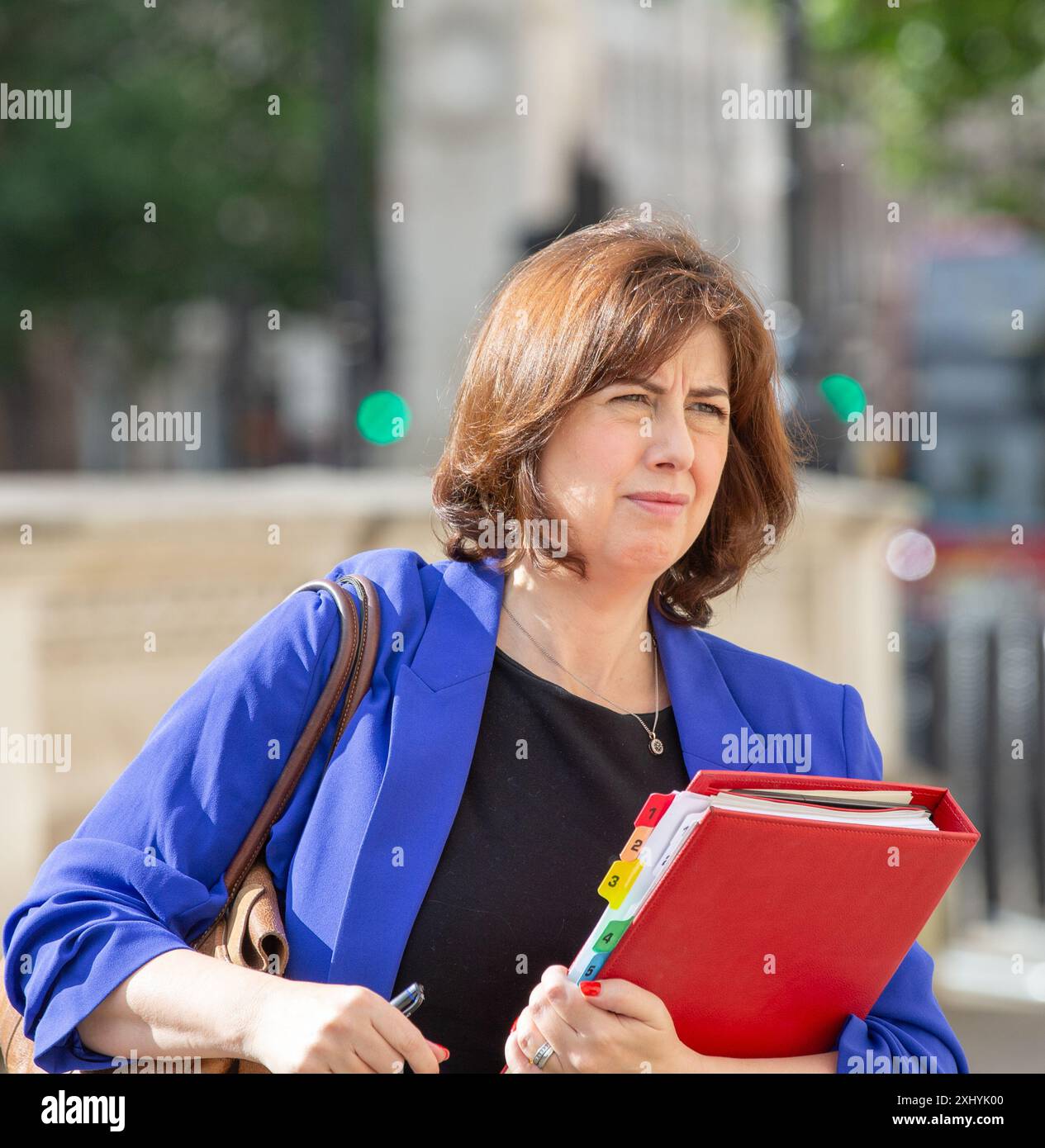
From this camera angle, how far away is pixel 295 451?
58.6 feet

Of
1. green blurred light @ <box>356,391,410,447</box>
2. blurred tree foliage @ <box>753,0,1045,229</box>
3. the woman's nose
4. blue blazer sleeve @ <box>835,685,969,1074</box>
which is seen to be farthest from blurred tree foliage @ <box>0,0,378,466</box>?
blue blazer sleeve @ <box>835,685,969,1074</box>

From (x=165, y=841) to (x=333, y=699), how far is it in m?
0.27

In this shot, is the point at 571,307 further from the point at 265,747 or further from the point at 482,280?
the point at 482,280

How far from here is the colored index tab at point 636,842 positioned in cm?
181

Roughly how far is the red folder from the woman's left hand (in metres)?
0.04

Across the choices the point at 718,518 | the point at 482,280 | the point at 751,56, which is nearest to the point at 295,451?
the point at 482,280

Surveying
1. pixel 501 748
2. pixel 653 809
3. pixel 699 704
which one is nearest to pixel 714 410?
pixel 699 704

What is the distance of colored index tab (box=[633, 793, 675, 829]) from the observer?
5.90ft

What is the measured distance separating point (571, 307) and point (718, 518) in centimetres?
48

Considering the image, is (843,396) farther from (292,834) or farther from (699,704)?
(292,834)

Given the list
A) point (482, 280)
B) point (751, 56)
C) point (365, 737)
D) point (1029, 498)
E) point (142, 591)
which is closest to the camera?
point (365, 737)

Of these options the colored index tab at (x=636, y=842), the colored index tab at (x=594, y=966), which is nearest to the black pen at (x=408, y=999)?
the colored index tab at (x=594, y=966)

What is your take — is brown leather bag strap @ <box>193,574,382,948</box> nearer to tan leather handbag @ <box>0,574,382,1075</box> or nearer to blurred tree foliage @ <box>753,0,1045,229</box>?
tan leather handbag @ <box>0,574,382,1075</box>

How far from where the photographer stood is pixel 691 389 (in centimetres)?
217
